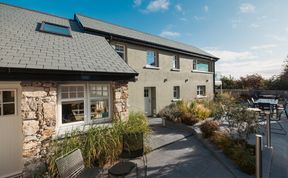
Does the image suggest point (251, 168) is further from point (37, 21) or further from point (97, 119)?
point (37, 21)

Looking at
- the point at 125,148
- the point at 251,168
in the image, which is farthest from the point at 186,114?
the point at 125,148

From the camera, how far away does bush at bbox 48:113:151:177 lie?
5.06 m

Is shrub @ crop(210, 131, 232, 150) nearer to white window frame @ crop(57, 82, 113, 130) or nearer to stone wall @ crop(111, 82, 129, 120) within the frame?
stone wall @ crop(111, 82, 129, 120)

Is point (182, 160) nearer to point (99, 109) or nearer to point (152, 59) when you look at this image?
point (99, 109)

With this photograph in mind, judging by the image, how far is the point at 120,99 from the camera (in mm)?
7293

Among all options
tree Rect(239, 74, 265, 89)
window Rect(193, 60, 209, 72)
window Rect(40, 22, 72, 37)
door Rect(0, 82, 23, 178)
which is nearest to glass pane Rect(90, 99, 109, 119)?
door Rect(0, 82, 23, 178)

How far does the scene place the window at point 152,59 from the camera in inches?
558

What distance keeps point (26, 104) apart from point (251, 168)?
288 inches

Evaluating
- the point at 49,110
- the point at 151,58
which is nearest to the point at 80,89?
the point at 49,110

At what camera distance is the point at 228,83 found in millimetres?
33094

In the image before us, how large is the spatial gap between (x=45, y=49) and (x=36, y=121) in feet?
10.3

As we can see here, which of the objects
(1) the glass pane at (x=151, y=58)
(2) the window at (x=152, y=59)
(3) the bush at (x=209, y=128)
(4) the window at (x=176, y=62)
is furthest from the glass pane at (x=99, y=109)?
(4) the window at (x=176, y=62)

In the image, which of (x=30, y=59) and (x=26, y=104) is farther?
(x=30, y=59)

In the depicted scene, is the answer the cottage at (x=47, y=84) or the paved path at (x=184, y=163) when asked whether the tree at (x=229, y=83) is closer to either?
the cottage at (x=47, y=84)
